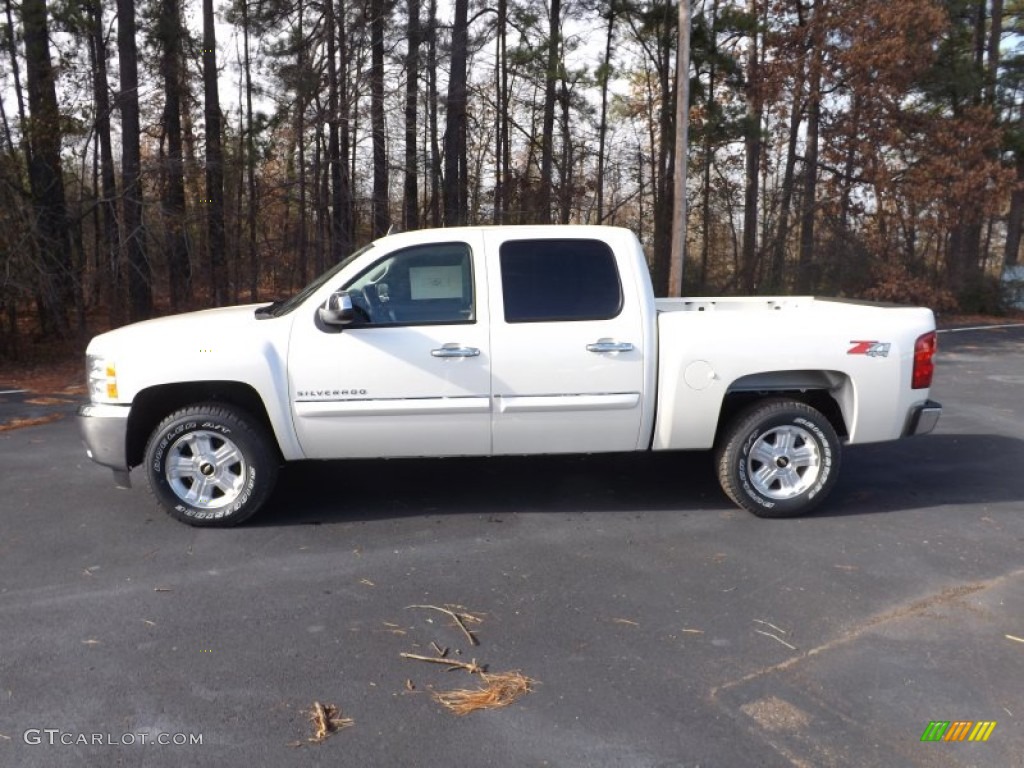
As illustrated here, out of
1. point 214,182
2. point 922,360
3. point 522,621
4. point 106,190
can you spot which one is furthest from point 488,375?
point 106,190

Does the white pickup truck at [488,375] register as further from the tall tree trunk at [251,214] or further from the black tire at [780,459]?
the tall tree trunk at [251,214]

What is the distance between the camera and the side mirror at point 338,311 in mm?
5066

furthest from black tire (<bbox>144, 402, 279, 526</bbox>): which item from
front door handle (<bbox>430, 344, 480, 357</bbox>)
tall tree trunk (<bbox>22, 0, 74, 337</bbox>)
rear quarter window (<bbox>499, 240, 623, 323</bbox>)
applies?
tall tree trunk (<bbox>22, 0, 74, 337</bbox>)

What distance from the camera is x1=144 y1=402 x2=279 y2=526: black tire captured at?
A: 532 cm

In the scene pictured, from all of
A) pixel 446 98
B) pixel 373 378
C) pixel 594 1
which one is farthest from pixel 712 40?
pixel 373 378

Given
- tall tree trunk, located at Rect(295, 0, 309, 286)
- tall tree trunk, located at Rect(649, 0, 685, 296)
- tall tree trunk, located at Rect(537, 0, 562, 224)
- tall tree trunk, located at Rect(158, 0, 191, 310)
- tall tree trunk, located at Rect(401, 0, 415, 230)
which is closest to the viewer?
tall tree trunk, located at Rect(158, 0, 191, 310)

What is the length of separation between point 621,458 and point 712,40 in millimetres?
20378

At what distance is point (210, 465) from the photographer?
539 centimetres

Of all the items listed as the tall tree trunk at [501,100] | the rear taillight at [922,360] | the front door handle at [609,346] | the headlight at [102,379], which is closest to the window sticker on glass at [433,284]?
the front door handle at [609,346]

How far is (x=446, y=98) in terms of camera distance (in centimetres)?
2092

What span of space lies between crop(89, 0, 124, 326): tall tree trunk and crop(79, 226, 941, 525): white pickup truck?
36.8 ft

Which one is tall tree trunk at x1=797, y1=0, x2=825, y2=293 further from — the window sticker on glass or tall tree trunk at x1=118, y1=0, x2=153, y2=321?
the window sticker on glass

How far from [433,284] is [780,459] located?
2558 mm

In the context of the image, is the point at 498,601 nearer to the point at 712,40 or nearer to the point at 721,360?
the point at 721,360
